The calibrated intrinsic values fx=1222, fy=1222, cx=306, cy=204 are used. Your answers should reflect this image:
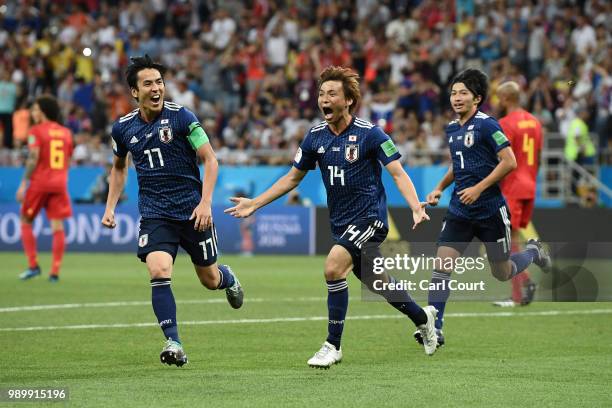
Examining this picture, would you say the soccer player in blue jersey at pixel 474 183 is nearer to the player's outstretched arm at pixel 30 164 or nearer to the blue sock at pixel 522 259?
the blue sock at pixel 522 259

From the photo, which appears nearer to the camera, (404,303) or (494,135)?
(404,303)

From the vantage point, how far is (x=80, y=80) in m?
31.2

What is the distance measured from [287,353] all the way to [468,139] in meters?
2.69

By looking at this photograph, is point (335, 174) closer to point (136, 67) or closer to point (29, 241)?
point (136, 67)

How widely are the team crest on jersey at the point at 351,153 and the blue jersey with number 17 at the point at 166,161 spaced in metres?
1.19

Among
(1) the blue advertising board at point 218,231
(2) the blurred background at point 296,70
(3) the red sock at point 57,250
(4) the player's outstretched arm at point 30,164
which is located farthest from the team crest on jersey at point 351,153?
(1) the blue advertising board at point 218,231

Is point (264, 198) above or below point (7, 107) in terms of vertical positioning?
above

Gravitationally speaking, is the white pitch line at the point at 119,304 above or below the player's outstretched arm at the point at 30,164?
below

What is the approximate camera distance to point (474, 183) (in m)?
11.3

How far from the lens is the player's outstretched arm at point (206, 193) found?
9277 millimetres

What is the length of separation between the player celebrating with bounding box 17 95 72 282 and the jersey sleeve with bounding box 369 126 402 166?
9.48m

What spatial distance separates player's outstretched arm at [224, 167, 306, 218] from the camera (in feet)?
31.4

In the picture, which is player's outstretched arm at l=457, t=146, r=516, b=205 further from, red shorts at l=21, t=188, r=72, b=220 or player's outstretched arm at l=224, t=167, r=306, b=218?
red shorts at l=21, t=188, r=72, b=220

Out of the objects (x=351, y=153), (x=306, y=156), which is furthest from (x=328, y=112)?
(x=306, y=156)
